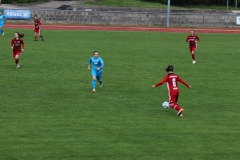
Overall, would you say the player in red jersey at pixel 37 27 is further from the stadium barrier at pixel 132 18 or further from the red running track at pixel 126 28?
the stadium barrier at pixel 132 18

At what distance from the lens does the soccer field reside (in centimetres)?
1677

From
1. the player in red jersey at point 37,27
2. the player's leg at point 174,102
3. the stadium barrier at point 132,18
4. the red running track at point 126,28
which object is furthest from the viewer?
the stadium barrier at point 132,18

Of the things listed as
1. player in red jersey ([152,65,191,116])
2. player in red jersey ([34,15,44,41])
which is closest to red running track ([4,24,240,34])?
player in red jersey ([34,15,44,41])

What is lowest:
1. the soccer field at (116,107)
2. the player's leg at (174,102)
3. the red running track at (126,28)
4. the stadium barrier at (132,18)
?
the soccer field at (116,107)

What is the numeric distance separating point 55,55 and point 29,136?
20.0m

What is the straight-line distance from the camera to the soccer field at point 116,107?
16766 mm

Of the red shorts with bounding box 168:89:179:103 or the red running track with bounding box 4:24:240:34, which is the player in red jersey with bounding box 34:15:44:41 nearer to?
the red running track with bounding box 4:24:240:34

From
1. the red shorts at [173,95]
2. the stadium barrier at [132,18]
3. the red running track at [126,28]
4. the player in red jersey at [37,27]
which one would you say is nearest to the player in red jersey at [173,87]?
the red shorts at [173,95]

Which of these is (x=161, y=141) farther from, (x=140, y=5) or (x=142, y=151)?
(x=140, y=5)

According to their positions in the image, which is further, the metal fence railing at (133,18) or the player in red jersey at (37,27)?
the metal fence railing at (133,18)

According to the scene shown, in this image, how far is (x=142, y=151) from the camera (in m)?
16.5

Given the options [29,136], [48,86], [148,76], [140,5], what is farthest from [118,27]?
[29,136]

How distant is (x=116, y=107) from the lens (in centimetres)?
2256

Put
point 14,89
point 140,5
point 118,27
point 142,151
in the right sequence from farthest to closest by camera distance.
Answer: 1. point 140,5
2. point 118,27
3. point 14,89
4. point 142,151
